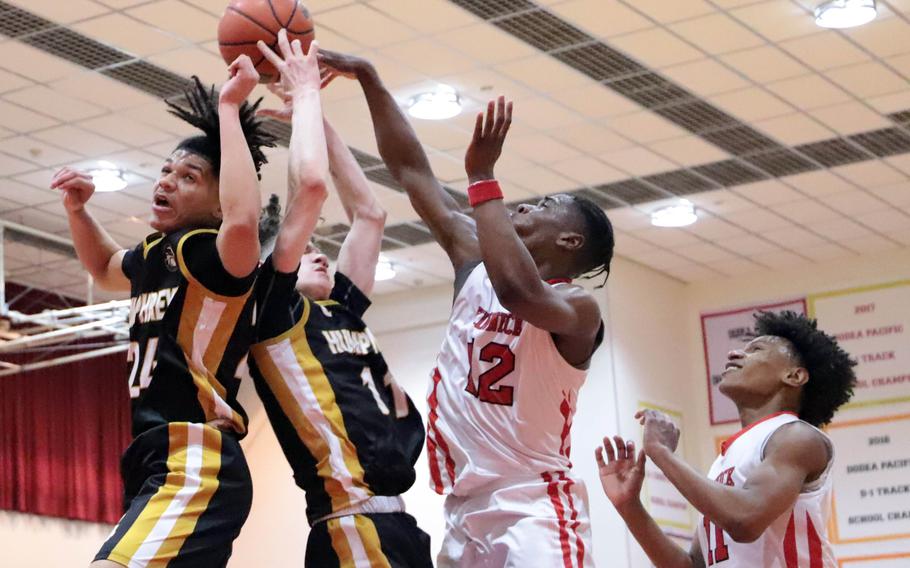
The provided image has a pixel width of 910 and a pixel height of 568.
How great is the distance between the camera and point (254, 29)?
454 cm

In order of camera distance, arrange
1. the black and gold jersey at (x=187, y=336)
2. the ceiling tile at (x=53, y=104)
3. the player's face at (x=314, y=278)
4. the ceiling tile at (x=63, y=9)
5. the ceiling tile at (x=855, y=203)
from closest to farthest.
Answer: the black and gold jersey at (x=187, y=336) < the player's face at (x=314, y=278) < the ceiling tile at (x=63, y=9) < the ceiling tile at (x=53, y=104) < the ceiling tile at (x=855, y=203)

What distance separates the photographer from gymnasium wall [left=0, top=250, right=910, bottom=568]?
1413cm

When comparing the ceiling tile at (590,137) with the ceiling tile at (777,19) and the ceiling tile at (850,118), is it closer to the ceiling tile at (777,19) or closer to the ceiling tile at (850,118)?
the ceiling tile at (850,118)

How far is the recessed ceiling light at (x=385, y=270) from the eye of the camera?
47.9ft

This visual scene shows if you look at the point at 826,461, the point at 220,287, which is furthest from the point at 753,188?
the point at 220,287

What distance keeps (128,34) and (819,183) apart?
636 cm

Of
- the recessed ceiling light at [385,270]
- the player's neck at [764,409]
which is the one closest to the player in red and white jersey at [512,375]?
the player's neck at [764,409]

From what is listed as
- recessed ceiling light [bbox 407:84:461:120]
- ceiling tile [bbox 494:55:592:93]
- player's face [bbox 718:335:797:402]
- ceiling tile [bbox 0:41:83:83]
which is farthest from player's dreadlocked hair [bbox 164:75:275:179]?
recessed ceiling light [bbox 407:84:461:120]

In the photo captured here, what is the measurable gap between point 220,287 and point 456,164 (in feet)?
26.8

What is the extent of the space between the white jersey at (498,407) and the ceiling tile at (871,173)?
874 cm

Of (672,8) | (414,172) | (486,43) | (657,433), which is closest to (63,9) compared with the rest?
(486,43)

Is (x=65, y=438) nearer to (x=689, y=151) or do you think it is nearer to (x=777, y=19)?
(x=689, y=151)

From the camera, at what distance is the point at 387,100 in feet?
15.8

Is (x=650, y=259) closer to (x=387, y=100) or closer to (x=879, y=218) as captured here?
(x=879, y=218)
